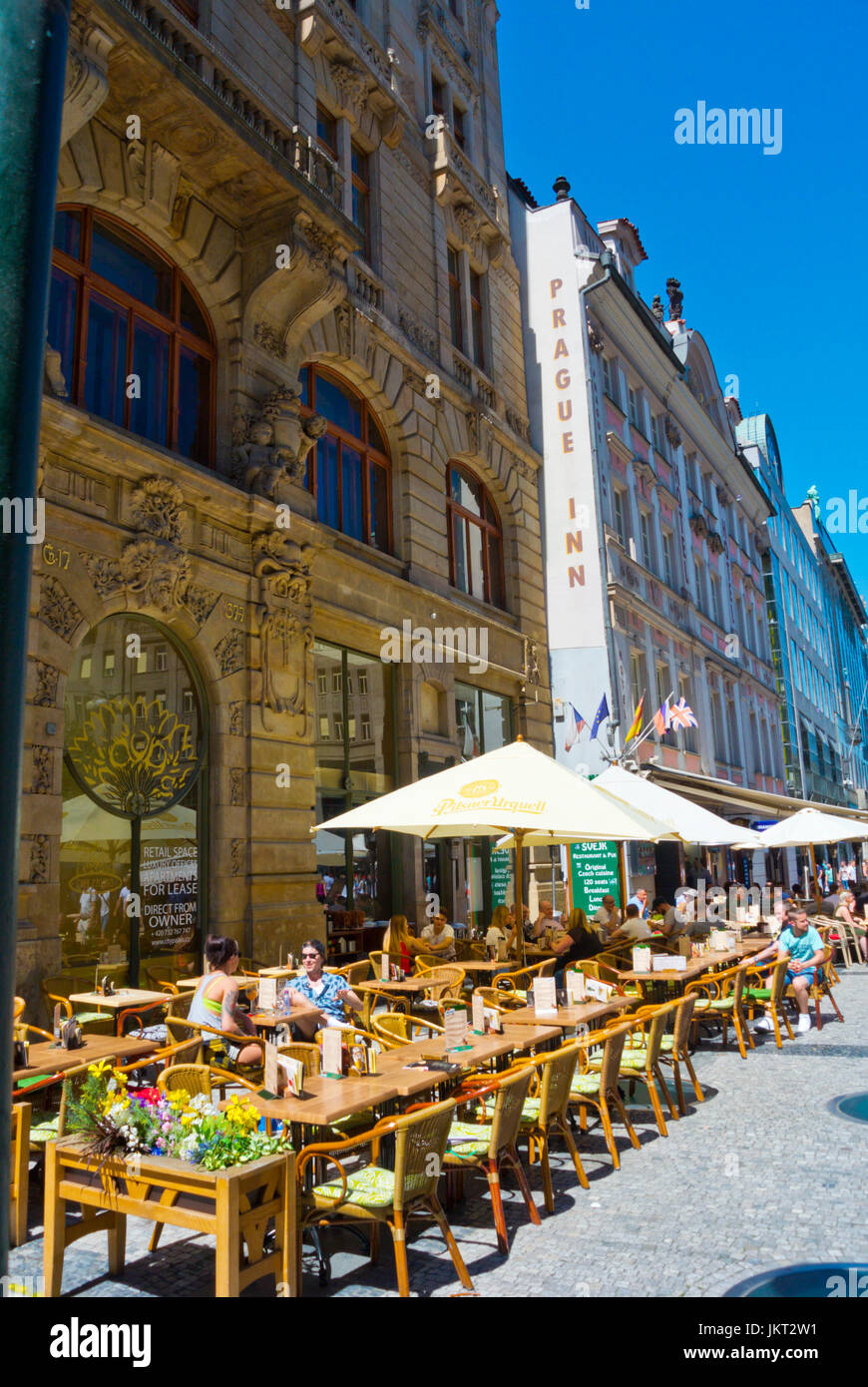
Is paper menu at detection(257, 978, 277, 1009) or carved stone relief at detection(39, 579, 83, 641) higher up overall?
carved stone relief at detection(39, 579, 83, 641)

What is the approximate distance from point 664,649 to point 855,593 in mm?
66599

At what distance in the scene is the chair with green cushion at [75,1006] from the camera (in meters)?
8.73

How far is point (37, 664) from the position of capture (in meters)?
10.2

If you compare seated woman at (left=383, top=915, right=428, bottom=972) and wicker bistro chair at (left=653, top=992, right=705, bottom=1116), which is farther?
seated woman at (left=383, top=915, right=428, bottom=972)

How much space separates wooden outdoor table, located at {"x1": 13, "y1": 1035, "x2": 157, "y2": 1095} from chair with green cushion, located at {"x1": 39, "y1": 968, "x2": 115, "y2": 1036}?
1.37 meters

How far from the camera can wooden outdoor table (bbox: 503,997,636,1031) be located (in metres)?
8.00

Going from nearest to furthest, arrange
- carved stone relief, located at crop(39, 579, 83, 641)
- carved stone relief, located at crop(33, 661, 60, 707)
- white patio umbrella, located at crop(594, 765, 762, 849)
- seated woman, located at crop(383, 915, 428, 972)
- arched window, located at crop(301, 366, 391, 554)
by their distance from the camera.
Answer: carved stone relief, located at crop(33, 661, 60, 707) < carved stone relief, located at crop(39, 579, 83, 641) < white patio umbrella, located at crop(594, 765, 762, 849) < seated woman, located at crop(383, 915, 428, 972) < arched window, located at crop(301, 366, 391, 554)

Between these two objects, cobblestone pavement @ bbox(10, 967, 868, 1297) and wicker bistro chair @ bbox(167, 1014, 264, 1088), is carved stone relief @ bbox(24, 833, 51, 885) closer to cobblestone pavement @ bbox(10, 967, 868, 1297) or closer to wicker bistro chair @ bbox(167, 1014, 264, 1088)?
wicker bistro chair @ bbox(167, 1014, 264, 1088)

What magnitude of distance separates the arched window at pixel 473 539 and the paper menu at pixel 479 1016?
1318 centimetres

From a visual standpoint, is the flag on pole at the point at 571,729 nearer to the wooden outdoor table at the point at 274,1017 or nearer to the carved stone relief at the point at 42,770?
the carved stone relief at the point at 42,770

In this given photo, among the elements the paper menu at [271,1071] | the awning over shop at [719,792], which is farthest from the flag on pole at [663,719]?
the paper menu at [271,1071]

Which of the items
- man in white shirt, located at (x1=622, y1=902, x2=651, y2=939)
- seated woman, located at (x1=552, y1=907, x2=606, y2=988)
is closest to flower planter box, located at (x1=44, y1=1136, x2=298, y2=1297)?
seated woman, located at (x1=552, y1=907, x2=606, y2=988)

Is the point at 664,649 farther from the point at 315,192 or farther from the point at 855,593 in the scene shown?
the point at 855,593
